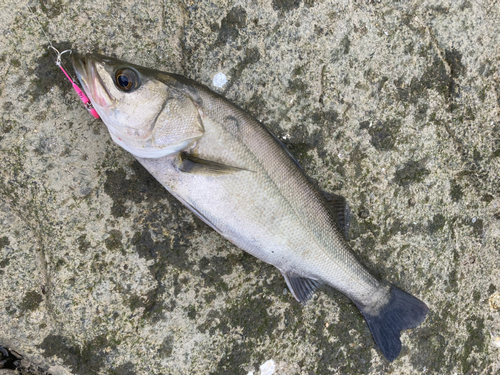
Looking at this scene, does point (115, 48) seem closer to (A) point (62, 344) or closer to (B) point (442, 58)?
(A) point (62, 344)

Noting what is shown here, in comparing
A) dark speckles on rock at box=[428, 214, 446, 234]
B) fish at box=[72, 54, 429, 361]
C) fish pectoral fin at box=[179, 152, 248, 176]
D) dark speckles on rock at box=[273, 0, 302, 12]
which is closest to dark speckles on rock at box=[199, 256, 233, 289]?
fish at box=[72, 54, 429, 361]

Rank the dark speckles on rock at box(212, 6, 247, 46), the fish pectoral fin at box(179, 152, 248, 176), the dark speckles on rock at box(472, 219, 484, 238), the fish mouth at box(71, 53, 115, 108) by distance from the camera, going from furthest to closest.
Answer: the dark speckles on rock at box(472, 219, 484, 238) → the dark speckles on rock at box(212, 6, 247, 46) → the fish pectoral fin at box(179, 152, 248, 176) → the fish mouth at box(71, 53, 115, 108)

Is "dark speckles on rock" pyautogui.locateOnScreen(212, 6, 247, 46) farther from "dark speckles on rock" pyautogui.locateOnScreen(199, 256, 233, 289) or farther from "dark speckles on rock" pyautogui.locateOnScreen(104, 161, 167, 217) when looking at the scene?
"dark speckles on rock" pyautogui.locateOnScreen(199, 256, 233, 289)

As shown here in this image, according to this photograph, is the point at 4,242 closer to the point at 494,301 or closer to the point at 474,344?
the point at 474,344

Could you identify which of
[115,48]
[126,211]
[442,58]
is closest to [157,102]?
[115,48]

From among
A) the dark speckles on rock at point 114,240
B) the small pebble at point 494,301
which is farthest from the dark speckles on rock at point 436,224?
the dark speckles on rock at point 114,240

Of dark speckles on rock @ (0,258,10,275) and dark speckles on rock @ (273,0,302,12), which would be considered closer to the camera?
dark speckles on rock @ (0,258,10,275)

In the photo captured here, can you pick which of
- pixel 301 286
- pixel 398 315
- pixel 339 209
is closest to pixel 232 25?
pixel 339 209
